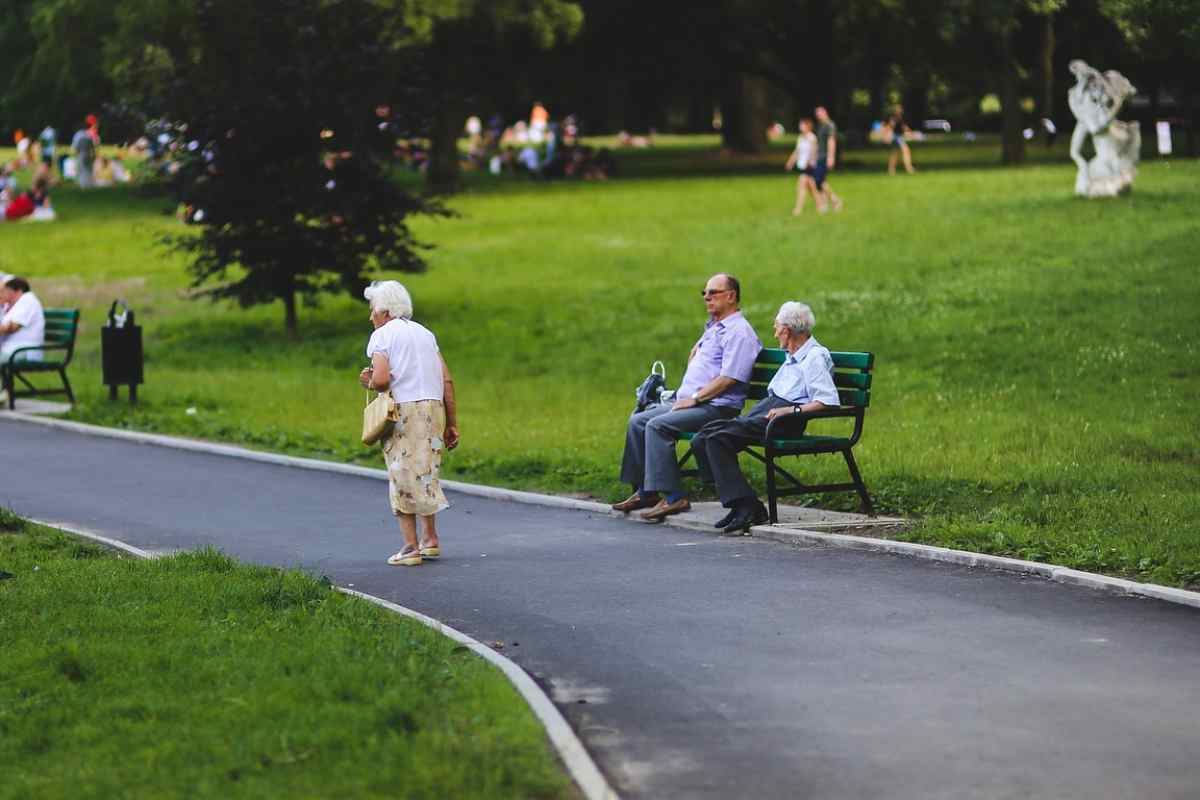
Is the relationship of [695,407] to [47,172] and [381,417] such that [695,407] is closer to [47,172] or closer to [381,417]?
[381,417]

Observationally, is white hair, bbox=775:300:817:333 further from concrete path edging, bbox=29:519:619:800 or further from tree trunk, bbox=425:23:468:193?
tree trunk, bbox=425:23:468:193

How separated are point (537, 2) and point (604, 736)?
136ft

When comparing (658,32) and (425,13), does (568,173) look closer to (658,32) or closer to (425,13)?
(658,32)

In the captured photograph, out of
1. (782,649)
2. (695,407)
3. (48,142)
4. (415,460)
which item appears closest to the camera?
(782,649)

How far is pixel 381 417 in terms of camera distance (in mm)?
11438

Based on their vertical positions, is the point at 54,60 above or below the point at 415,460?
above

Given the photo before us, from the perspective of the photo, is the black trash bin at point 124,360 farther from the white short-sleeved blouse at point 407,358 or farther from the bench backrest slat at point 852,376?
the white short-sleeved blouse at point 407,358

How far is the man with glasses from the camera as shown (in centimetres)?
1302

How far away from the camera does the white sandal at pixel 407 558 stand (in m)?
11.4

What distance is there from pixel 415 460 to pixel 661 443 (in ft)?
7.00

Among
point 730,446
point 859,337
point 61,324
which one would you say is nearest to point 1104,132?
point 859,337

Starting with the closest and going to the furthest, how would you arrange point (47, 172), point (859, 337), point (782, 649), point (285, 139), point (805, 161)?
point (782, 649), point (859, 337), point (285, 139), point (805, 161), point (47, 172)

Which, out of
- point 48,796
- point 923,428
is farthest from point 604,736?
point 923,428

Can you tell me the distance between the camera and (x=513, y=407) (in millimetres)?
20234
